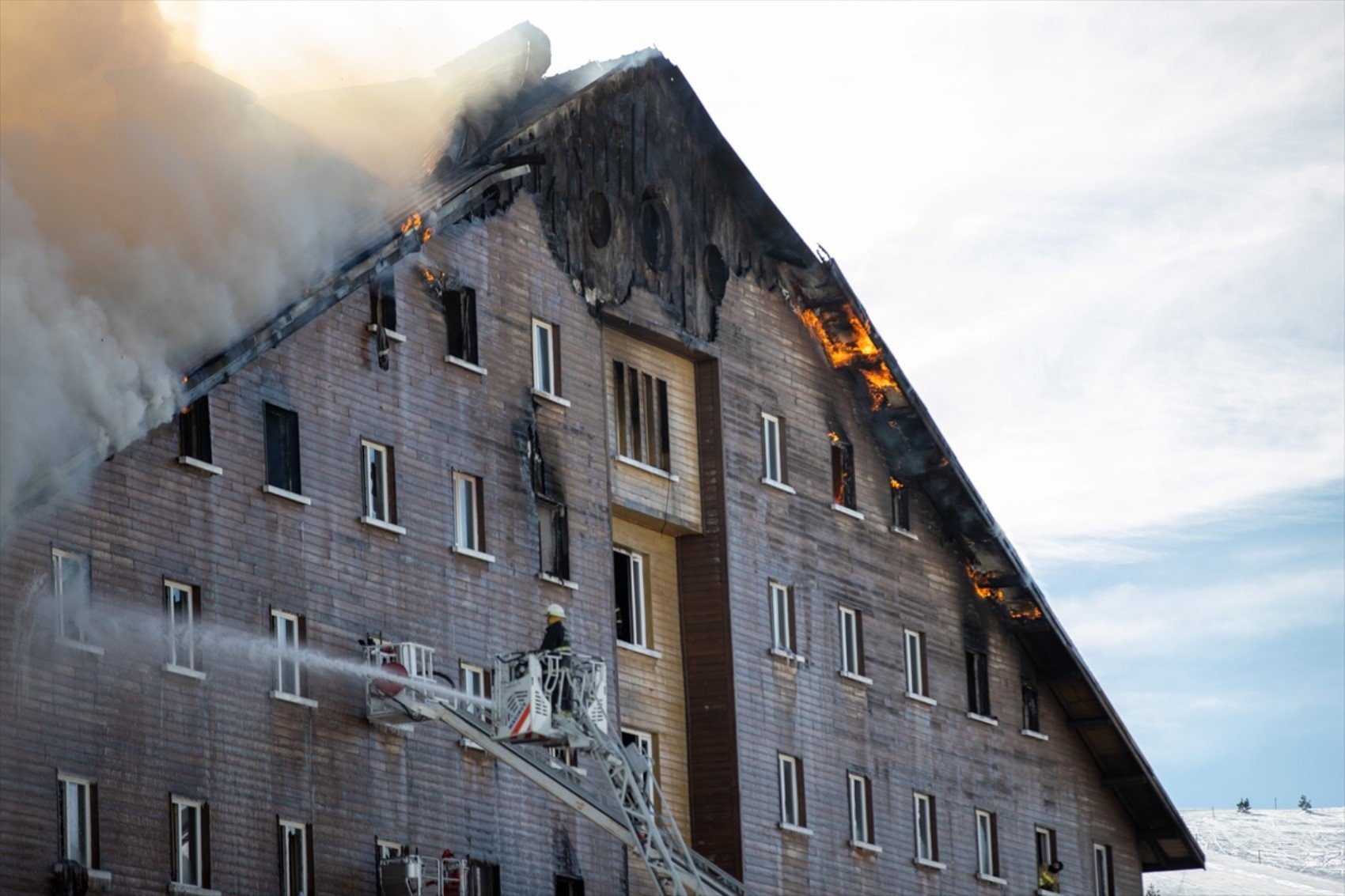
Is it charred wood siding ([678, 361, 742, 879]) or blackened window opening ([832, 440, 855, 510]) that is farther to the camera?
blackened window opening ([832, 440, 855, 510])

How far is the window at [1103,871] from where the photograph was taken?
56562 millimetres

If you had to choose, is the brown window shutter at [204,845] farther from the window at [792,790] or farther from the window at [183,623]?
the window at [792,790]

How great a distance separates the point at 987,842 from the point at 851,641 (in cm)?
580

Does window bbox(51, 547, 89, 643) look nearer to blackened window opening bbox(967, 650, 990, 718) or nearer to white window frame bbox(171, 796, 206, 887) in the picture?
white window frame bbox(171, 796, 206, 887)

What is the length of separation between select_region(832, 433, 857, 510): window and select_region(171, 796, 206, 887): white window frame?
18605mm

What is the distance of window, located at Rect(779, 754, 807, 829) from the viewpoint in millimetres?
46969

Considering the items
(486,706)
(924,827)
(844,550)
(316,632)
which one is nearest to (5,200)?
(316,632)

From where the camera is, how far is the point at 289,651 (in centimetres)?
3716

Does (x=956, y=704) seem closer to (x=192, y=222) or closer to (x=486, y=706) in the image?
(x=486, y=706)

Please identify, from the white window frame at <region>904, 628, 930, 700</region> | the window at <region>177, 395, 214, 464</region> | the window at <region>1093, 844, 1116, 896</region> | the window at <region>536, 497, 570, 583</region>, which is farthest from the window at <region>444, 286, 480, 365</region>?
the window at <region>1093, 844, 1116, 896</region>

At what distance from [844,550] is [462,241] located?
11641 millimetres

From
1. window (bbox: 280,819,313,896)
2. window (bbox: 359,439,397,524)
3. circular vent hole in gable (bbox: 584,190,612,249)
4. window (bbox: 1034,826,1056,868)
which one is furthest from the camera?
window (bbox: 1034,826,1056,868)

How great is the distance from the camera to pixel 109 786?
3372 centimetres

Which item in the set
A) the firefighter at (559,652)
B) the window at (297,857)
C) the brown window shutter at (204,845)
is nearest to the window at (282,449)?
the firefighter at (559,652)
